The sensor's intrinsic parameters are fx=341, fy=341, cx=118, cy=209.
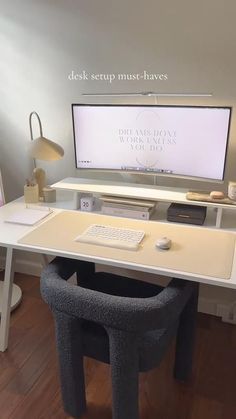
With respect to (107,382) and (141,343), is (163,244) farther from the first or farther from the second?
(107,382)

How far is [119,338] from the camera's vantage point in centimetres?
110

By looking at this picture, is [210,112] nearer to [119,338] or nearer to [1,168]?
[119,338]

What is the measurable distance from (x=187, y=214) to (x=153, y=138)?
→ 403 millimetres

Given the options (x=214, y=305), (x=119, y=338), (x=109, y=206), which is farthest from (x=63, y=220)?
(x=214, y=305)

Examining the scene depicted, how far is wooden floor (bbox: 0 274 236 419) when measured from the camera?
144cm

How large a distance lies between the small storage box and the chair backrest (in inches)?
17.5

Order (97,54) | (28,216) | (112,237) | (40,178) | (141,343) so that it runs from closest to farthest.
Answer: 1. (141,343)
2. (112,237)
3. (28,216)
4. (97,54)
5. (40,178)

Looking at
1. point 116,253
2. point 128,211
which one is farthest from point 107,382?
point 128,211

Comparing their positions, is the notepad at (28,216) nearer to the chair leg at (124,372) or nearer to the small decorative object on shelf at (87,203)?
the small decorative object on shelf at (87,203)

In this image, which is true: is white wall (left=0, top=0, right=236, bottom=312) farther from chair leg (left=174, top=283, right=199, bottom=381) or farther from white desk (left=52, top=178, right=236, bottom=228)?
chair leg (left=174, top=283, right=199, bottom=381)

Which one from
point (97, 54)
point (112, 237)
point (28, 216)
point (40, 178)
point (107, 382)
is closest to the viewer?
point (112, 237)

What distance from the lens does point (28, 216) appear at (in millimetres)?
1693

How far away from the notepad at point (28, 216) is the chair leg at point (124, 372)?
2.41 feet

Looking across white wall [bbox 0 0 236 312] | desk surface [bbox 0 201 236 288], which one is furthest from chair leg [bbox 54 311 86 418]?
white wall [bbox 0 0 236 312]
